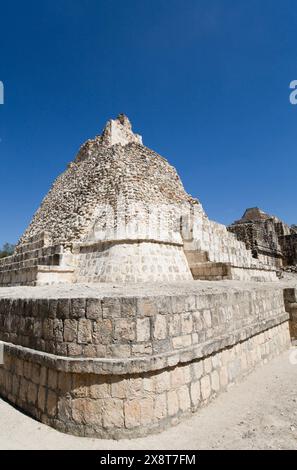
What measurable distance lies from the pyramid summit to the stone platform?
4248mm

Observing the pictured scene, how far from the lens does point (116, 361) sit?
2.83 m

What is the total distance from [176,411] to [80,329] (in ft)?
4.23

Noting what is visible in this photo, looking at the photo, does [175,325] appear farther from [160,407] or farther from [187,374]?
[160,407]

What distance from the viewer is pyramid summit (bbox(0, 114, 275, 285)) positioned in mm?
8516

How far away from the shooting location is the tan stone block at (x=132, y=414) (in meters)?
2.79

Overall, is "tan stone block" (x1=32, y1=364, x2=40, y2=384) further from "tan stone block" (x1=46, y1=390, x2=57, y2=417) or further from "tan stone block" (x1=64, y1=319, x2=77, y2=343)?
"tan stone block" (x1=64, y1=319, x2=77, y2=343)

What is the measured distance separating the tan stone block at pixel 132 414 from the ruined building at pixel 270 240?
1176 centimetres

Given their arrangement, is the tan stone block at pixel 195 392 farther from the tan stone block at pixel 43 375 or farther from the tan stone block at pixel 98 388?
the tan stone block at pixel 43 375

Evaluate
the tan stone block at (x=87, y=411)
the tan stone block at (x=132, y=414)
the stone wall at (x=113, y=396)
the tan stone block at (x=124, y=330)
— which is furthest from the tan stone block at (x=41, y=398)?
the tan stone block at (x=124, y=330)

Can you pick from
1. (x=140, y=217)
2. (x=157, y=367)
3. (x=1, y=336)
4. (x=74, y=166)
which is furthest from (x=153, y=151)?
(x=157, y=367)

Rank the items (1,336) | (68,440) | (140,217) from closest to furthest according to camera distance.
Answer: (68,440) → (1,336) → (140,217)

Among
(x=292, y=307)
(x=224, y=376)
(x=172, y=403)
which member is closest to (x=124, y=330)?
(x=172, y=403)
